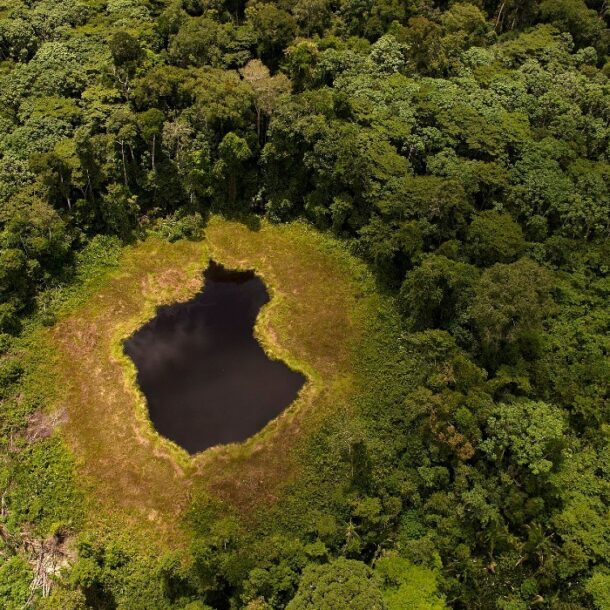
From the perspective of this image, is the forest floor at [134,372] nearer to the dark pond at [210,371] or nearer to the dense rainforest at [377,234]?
the dark pond at [210,371]

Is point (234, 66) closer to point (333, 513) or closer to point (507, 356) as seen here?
point (507, 356)

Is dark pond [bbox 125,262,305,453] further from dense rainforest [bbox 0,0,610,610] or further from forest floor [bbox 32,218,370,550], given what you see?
dense rainforest [bbox 0,0,610,610]

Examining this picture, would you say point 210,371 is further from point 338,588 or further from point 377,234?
point 338,588

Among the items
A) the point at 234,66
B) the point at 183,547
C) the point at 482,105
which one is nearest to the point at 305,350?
the point at 183,547

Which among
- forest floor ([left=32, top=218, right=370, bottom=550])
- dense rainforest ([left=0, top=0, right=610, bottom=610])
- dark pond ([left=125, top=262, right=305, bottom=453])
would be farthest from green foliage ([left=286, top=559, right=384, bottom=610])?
dark pond ([left=125, top=262, right=305, bottom=453])

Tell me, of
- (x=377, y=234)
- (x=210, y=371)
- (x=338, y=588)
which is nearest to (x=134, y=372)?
(x=210, y=371)

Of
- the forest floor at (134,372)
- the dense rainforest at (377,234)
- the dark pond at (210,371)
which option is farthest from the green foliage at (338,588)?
the dark pond at (210,371)
